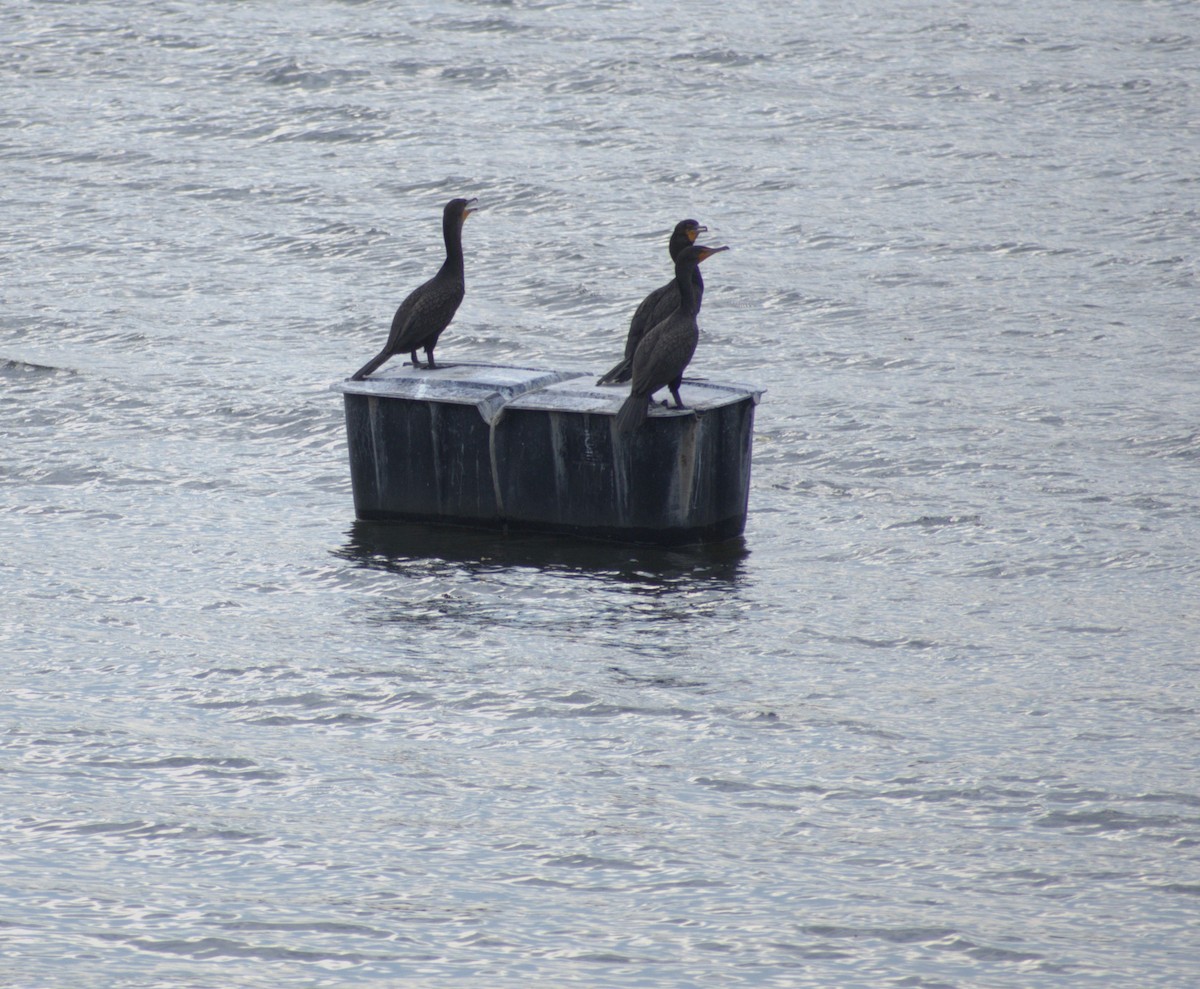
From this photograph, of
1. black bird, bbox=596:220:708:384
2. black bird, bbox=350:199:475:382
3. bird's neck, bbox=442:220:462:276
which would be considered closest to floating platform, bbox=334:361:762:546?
black bird, bbox=350:199:475:382

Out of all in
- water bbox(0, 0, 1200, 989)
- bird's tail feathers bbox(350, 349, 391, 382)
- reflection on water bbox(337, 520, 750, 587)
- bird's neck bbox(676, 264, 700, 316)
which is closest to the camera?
water bbox(0, 0, 1200, 989)

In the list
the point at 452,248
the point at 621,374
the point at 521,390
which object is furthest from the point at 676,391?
the point at 452,248

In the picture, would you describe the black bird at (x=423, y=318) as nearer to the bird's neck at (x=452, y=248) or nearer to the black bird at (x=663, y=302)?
the bird's neck at (x=452, y=248)

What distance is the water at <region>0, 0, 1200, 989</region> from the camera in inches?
241

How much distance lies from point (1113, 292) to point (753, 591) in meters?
9.31

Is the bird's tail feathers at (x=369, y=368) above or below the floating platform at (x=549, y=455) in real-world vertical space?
above

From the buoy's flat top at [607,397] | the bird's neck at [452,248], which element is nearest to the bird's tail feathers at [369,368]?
the bird's neck at [452,248]

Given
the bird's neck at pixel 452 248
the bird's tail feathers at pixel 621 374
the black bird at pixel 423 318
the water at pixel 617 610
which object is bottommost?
the water at pixel 617 610

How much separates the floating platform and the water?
20 centimetres

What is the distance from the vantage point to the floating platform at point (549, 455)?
32.6ft

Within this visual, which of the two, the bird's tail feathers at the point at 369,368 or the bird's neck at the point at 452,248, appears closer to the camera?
the bird's tail feathers at the point at 369,368

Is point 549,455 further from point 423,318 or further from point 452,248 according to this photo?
point 452,248

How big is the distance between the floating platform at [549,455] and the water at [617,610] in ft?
0.67

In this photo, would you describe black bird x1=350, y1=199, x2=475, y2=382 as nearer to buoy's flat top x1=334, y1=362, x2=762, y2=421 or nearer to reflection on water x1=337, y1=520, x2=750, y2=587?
buoy's flat top x1=334, y1=362, x2=762, y2=421
